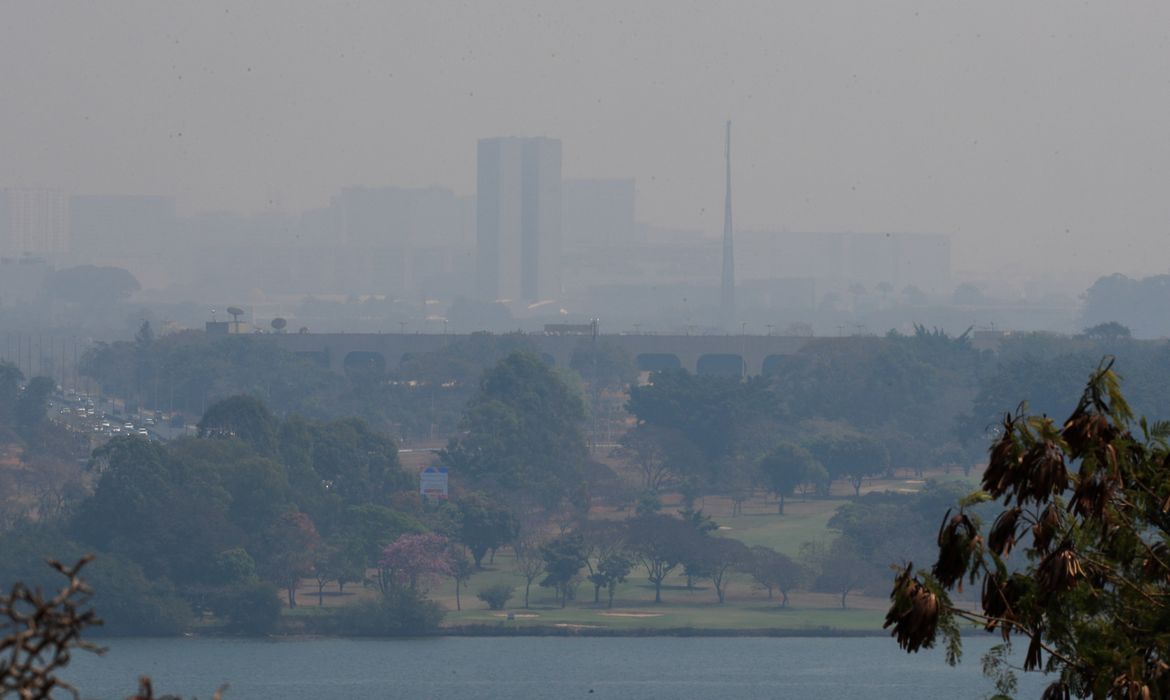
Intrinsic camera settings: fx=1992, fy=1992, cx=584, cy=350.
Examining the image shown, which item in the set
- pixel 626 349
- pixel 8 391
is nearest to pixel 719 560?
pixel 8 391

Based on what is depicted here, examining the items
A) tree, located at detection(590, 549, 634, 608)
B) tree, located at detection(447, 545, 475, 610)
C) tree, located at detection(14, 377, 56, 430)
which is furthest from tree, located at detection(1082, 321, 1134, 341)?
tree, located at detection(14, 377, 56, 430)

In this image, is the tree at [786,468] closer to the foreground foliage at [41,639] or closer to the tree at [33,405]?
the tree at [33,405]

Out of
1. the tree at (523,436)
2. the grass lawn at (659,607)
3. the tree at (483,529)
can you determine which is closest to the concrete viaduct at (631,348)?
the tree at (523,436)

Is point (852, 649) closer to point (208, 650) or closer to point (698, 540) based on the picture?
point (698, 540)

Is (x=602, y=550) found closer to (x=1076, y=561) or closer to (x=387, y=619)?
(x=387, y=619)

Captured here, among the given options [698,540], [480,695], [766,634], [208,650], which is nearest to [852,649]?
[766,634]

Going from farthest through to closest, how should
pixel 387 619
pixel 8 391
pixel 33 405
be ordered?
pixel 8 391, pixel 33 405, pixel 387 619
